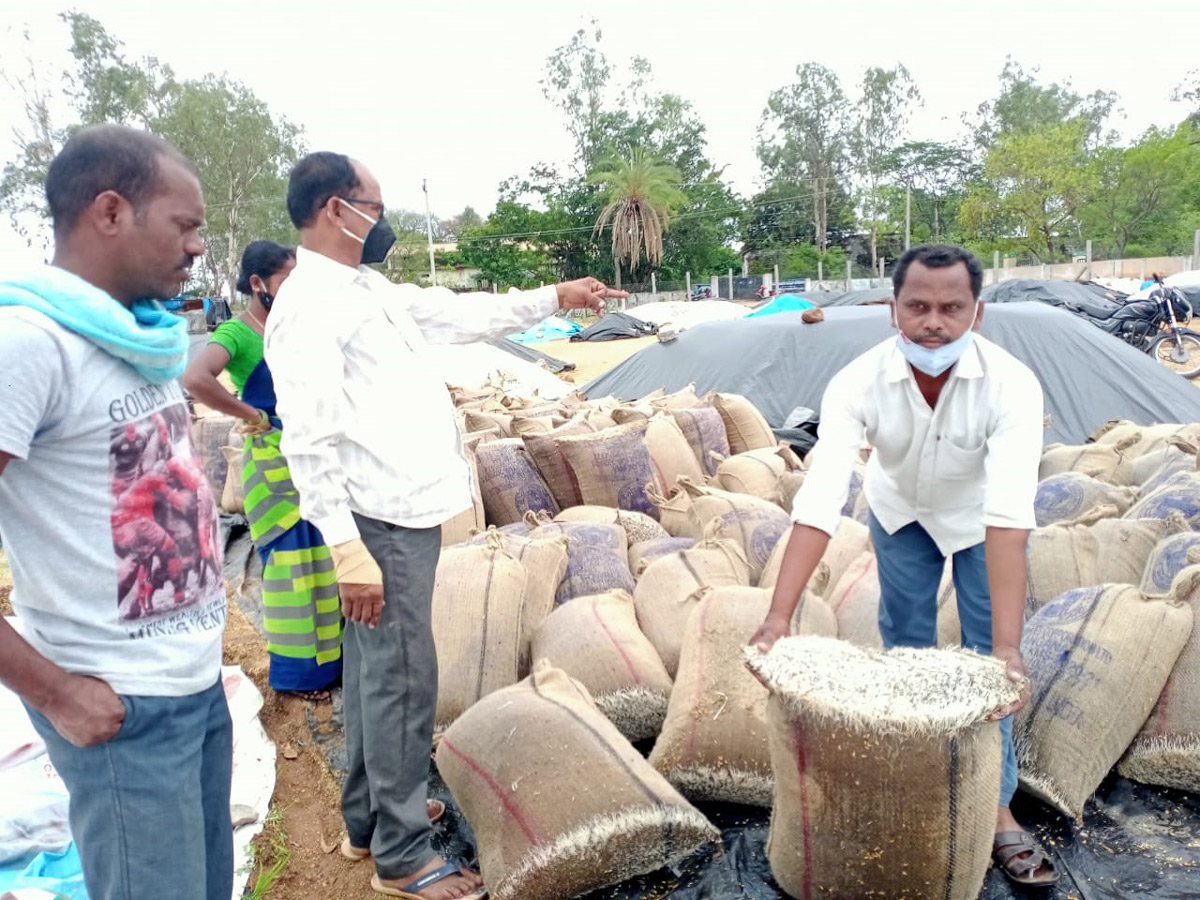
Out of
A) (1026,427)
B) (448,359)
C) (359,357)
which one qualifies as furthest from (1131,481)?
(448,359)

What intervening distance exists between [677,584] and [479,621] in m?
0.63

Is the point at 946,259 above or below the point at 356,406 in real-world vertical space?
above

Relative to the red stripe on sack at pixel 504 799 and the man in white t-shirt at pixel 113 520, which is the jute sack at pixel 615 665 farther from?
the man in white t-shirt at pixel 113 520

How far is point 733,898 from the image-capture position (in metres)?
1.86

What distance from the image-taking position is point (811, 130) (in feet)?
132

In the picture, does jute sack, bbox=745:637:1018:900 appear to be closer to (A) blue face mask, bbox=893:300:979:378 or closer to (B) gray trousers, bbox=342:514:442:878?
(A) blue face mask, bbox=893:300:979:378

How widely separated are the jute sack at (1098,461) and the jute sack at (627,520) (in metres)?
Result: 1.95

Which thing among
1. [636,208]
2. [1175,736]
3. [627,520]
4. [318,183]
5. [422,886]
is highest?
[636,208]

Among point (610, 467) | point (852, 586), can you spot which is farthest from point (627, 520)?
point (852, 586)

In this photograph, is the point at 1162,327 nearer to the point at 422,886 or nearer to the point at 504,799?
the point at 504,799

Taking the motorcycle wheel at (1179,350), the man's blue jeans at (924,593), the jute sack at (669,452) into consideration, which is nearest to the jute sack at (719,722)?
the man's blue jeans at (924,593)

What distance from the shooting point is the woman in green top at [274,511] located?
2.81 meters

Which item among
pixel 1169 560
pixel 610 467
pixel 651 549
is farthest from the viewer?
pixel 610 467

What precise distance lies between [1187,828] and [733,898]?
1.08 meters
